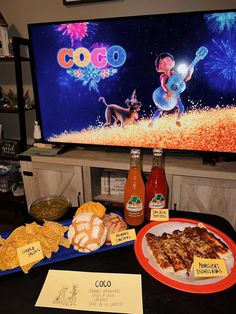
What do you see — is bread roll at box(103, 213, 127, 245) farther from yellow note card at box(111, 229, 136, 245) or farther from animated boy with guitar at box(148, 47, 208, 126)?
animated boy with guitar at box(148, 47, 208, 126)

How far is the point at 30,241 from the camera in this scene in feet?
2.60

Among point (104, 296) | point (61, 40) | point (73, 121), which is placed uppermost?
A: point (61, 40)

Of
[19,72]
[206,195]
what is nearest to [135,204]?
[206,195]

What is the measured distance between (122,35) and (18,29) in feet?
3.77

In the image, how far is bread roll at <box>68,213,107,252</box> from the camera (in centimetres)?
80

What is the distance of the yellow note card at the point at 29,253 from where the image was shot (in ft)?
2.45

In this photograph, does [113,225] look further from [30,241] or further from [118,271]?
[30,241]

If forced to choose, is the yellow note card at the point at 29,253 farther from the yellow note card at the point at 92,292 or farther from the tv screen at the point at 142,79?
the tv screen at the point at 142,79

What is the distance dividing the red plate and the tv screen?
931 millimetres

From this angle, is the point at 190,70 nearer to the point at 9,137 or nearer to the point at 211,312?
the point at 211,312

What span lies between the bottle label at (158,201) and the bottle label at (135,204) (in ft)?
0.19

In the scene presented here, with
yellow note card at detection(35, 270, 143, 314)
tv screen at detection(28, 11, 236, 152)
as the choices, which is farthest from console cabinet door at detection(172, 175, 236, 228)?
yellow note card at detection(35, 270, 143, 314)

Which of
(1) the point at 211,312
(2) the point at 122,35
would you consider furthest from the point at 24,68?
(1) the point at 211,312

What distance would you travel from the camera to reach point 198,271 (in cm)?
71
